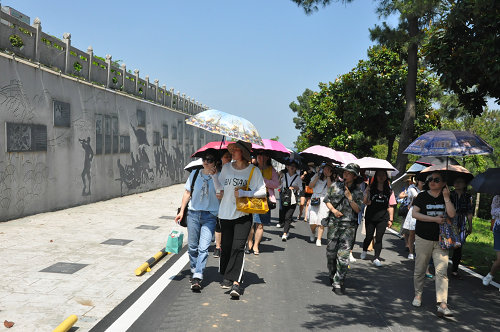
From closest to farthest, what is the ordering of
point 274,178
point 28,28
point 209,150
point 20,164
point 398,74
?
point 209,150, point 274,178, point 20,164, point 28,28, point 398,74

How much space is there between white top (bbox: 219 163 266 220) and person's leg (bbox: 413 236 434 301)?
218cm

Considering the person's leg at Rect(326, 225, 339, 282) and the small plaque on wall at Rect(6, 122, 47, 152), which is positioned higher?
the small plaque on wall at Rect(6, 122, 47, 152)

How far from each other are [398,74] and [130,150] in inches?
573

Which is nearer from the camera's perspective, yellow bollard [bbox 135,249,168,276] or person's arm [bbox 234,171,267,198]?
person's arm [bbox 234,171,267,198]

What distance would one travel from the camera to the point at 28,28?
41.7 ft

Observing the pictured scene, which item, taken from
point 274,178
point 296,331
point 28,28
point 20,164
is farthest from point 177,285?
point 28,28

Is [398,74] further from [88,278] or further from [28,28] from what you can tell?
[88,278]

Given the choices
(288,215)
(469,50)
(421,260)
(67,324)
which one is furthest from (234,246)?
(469,50)

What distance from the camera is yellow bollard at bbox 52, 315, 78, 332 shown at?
4.26m

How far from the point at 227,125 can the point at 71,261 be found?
3627mm

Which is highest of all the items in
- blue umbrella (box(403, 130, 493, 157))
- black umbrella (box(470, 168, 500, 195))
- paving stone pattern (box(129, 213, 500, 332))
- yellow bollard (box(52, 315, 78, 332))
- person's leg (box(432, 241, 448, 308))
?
blue umbrella (box(403, 130, 493, 157))

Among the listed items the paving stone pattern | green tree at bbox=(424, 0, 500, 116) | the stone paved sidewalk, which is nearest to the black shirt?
the paving stone pattern

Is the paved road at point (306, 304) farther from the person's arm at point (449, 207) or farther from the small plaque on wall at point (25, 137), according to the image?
the small plaque on wall at point (25, 137)

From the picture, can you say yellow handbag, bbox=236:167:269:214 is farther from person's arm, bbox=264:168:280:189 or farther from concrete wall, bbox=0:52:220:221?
concrete wall, bbox=0:52:220:221
